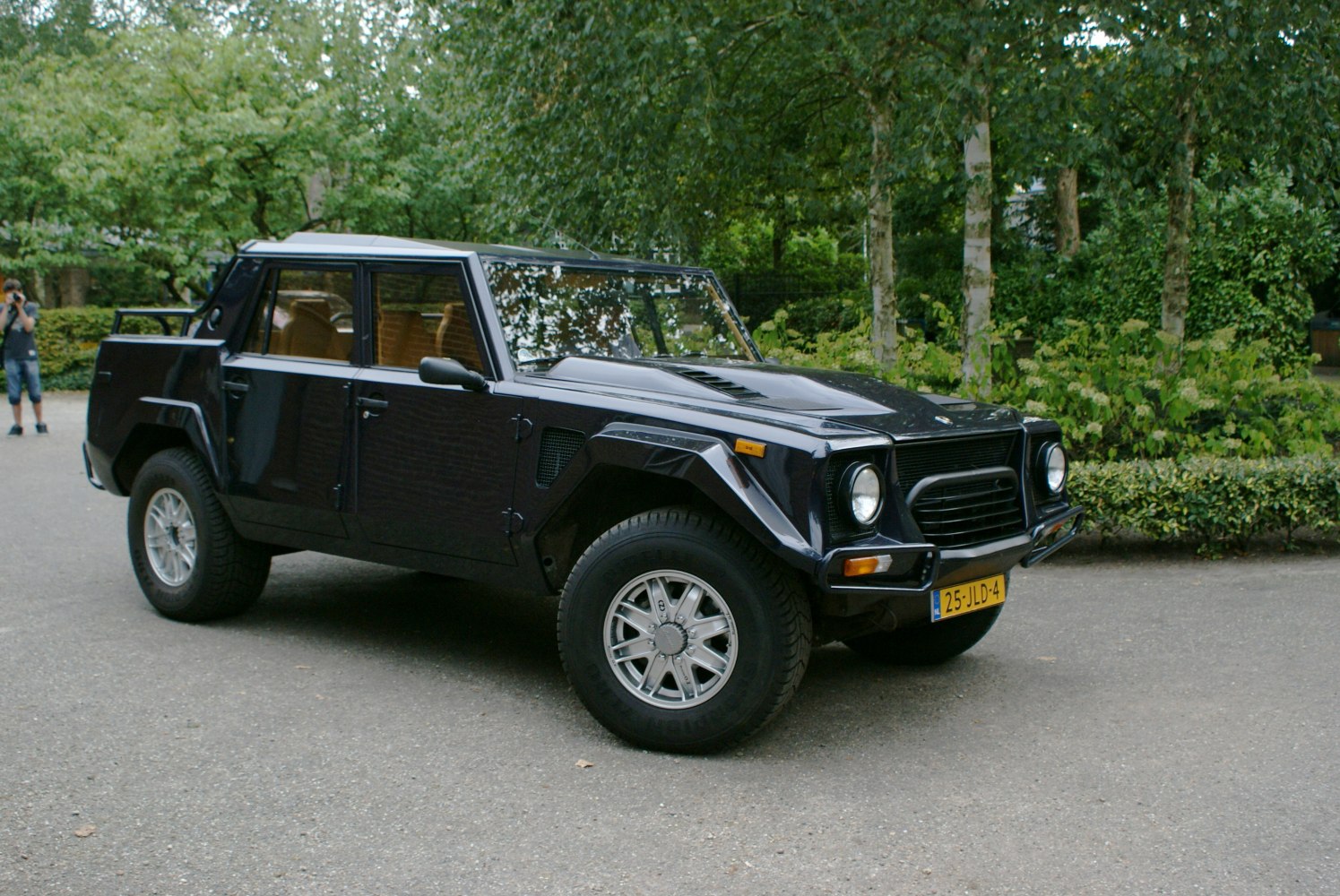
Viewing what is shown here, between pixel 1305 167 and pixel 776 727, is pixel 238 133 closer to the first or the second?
pixel 1305 167

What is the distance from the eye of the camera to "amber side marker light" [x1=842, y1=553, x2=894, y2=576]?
4.29 meters

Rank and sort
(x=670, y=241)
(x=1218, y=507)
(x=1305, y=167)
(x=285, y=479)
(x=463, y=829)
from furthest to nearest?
(x=670, y=241) < (x=1305, y=167) < (x=1218, y=507) < (x=285, y=479) < (x=463, y=829)

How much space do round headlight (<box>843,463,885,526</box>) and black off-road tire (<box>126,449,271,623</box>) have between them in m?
3.25

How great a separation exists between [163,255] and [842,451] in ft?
75.0

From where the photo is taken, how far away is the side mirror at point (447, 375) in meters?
5.08

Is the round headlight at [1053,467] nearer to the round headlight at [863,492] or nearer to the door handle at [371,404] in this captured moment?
the round headlight at [863,492]

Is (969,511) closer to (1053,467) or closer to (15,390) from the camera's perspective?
(1053,467)

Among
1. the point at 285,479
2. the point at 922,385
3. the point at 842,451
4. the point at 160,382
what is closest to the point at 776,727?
the point at 842,451

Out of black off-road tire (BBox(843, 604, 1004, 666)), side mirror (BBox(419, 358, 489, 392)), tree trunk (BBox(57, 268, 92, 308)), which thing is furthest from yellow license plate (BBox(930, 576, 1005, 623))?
tree trunk (BBox(57, 268, 92, 308))

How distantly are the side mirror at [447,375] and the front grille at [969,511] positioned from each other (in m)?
1.80

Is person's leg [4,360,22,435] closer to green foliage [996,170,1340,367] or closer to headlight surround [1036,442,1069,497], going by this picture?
headlight surround [1036,442,1069,497]

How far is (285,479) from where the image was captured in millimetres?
5836

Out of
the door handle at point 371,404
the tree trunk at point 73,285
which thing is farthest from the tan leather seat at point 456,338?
the tree trunk at point 73,285

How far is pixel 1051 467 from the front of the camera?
539 centimetres
